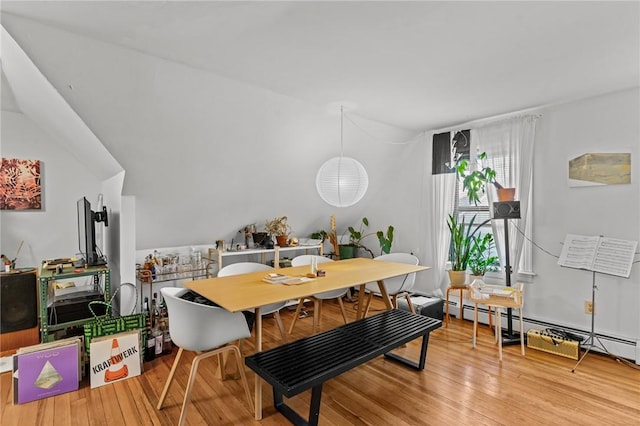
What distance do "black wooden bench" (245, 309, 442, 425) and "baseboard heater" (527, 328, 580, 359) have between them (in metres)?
1.26

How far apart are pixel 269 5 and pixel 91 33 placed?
1.21 m

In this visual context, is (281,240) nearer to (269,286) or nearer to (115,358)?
(269,286)

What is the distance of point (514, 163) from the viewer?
12.2ft

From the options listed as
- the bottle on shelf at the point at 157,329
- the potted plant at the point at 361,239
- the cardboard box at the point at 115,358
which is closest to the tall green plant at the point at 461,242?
the potted plant at the point at 361,239

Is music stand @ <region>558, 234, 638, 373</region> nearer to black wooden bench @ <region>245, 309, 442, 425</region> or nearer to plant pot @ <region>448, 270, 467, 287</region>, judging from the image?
plant pot @ <region>448, 270, 467, 287</region>

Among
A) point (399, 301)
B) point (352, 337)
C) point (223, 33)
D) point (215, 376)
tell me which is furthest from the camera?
point (399, 301)

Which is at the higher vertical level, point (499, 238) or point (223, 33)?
point (223, 33)

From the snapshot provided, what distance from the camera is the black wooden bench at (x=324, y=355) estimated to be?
1911mm

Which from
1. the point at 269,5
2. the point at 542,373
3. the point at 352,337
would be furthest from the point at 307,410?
the point at 269,5

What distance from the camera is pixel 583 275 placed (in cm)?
333

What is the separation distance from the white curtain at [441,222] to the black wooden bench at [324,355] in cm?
168

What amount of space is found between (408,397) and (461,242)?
7.06ft

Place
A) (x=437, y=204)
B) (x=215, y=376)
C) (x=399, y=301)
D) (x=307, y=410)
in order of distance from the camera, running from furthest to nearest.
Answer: (x=437, y=204)
(x=399, y=301)
(x=215, y=376)
(x=307, y=410)

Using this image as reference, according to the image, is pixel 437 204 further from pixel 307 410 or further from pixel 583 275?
pixel 307 410
